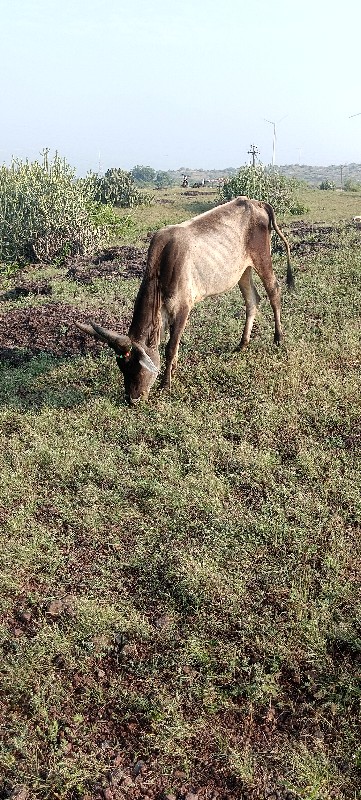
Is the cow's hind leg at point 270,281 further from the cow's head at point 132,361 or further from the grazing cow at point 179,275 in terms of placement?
the cow's head at point 132,361

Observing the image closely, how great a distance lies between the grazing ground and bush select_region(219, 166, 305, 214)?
1555cm

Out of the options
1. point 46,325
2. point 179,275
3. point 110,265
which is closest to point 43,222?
point 110,265

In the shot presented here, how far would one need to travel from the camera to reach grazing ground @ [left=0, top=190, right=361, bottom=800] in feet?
11.7

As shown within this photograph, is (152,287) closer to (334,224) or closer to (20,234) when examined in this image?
(20,234)

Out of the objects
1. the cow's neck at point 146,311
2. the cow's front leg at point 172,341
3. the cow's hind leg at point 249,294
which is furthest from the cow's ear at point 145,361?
the cow's hind leg at point 249,294

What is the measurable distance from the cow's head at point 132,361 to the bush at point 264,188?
1696 cm

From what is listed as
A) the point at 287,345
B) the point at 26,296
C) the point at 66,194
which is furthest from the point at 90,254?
the point at 287,345

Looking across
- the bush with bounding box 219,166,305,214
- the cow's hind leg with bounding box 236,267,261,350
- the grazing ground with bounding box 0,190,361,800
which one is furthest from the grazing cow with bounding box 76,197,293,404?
the bush with bounding box 219,166,305,214

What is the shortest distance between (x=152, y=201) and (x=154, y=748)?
28.9 m

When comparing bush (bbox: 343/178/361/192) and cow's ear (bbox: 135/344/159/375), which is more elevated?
bush (bbox: 343/178/361/192)

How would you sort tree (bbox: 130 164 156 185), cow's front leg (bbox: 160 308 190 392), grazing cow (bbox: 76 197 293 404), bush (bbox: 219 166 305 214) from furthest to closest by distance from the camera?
tree (bbox: 130 164 156 185)
bush (bbox: 219 166 305 214)
cow's front leg (bbox: 160 308 190 392)
grazing cow (bbox: 76 197 293 404)

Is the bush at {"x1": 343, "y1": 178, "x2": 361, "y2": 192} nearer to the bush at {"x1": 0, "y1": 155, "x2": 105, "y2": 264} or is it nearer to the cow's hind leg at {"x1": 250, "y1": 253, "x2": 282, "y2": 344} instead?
the bush at {"x1": 0, "y1": 155, "x2": 105, "y2": 264}

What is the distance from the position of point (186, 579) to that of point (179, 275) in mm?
4128

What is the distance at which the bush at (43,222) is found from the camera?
17.6 m
